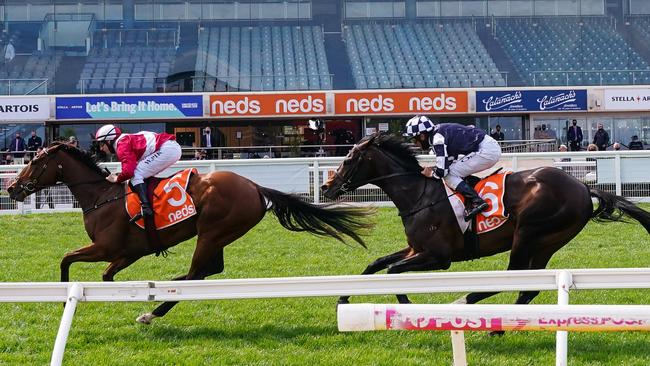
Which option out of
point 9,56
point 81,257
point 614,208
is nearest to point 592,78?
point 9,56

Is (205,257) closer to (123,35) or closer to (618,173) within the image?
(618,173)

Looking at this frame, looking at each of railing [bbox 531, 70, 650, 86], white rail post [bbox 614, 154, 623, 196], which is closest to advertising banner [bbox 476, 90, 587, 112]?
railing [bbox 531, 70, 650, 86]

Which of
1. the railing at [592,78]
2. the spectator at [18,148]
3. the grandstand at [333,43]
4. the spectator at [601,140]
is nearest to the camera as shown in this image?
the spectator at [18,148]

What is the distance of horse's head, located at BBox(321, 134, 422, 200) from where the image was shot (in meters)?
6.18

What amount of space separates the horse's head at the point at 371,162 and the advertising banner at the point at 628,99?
17392mm

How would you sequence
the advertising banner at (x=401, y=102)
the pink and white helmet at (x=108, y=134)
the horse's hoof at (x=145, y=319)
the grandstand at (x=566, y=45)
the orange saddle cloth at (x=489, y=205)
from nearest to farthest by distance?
the horse's hoof at (x=145, y=319) < the orange saddle cloth at (x=489, y=205) < the pink and white helmet at (x=108, y=134) < the advertising banner at (x=401, y=102) < the grandstand at (x=566, y=45)

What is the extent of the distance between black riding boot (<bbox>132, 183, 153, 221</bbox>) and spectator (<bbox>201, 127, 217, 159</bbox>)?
44.6 feet

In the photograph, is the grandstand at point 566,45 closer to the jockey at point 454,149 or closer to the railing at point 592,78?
the railing at point 592,78

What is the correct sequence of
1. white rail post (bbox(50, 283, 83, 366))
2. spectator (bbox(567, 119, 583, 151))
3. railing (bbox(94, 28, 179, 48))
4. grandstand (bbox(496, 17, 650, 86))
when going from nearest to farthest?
white rail post (bbox(50, 283, 83, 366)) → spectator (bbox(567, 119, 583, 151)) → grandstand (bbox(496, 17, 650, 86)) → railing (bbox(94, 28, 179, 48))

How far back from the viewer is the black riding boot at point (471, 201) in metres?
5.61

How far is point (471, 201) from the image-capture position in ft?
18.7

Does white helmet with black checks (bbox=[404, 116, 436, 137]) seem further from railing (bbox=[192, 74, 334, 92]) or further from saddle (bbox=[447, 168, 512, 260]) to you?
railing (bbox=[192, 74, 334, 92])

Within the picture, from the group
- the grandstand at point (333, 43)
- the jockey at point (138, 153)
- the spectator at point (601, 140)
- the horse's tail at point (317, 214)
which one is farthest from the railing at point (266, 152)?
the horse's tail at point (317, 214)

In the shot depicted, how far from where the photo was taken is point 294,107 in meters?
22.1
